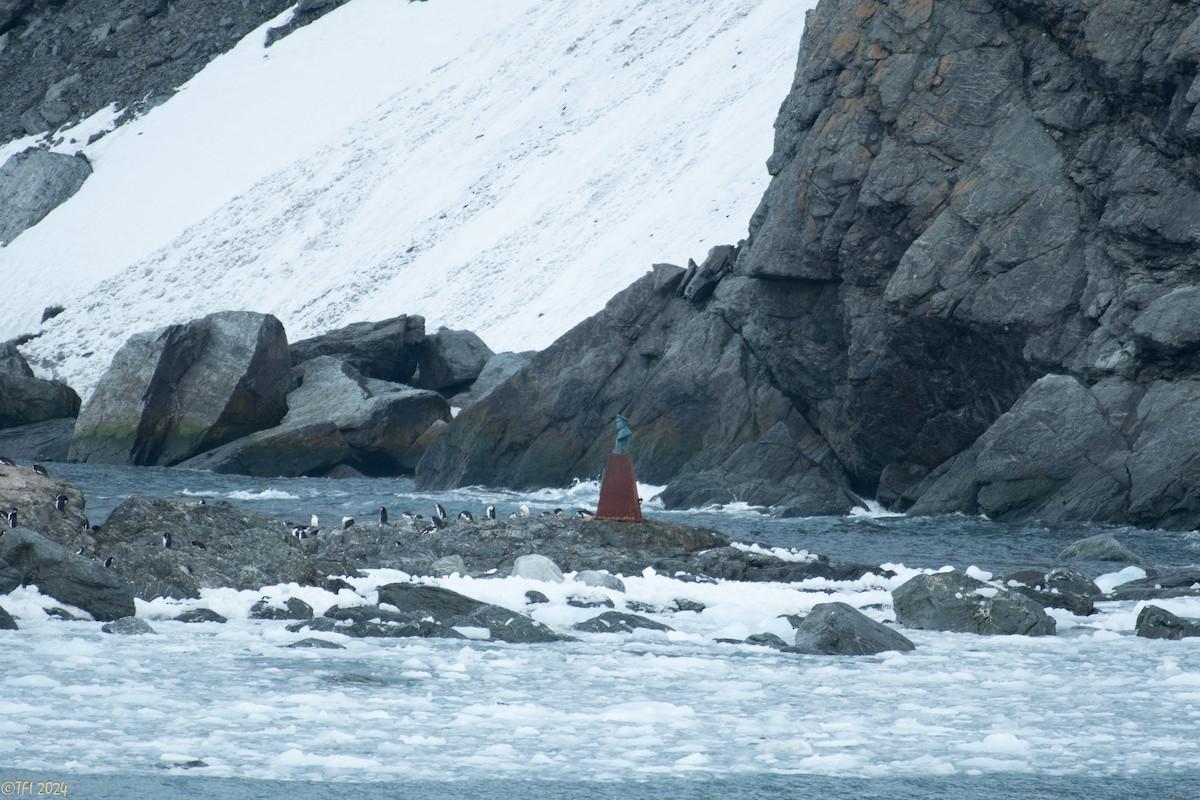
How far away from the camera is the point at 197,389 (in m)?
38.7

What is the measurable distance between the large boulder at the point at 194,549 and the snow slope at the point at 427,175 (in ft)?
99.4

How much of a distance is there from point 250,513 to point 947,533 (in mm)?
11931

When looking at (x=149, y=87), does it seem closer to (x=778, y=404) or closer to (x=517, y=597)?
(x=778, y=404)

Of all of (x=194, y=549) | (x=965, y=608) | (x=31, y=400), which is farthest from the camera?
(x=31, y=400)

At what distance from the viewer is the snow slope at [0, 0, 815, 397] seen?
5212 cm

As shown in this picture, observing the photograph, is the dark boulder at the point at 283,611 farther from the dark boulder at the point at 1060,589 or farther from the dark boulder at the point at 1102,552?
the dark boulder at the point at 1102,552

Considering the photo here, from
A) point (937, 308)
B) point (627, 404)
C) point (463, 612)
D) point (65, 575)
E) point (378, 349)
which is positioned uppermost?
point (65, 575)

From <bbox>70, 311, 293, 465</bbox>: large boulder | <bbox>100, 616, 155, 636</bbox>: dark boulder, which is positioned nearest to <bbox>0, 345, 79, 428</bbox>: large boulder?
<bbox>70, 311, 293, 465</bbox>: large boulder

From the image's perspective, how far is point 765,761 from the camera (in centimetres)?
889

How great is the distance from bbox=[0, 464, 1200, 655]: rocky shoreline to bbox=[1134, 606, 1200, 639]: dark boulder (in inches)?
0.5

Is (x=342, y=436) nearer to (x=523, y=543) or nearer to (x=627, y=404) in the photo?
(x=627, y=404)

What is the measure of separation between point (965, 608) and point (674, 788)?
6423 millimetres

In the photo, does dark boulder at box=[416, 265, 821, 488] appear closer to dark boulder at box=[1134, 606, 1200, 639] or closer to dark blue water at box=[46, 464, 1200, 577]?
dark blue water at box=[46, 464, 1200, 577]

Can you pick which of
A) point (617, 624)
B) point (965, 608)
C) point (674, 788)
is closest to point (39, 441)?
point (617, 624)
